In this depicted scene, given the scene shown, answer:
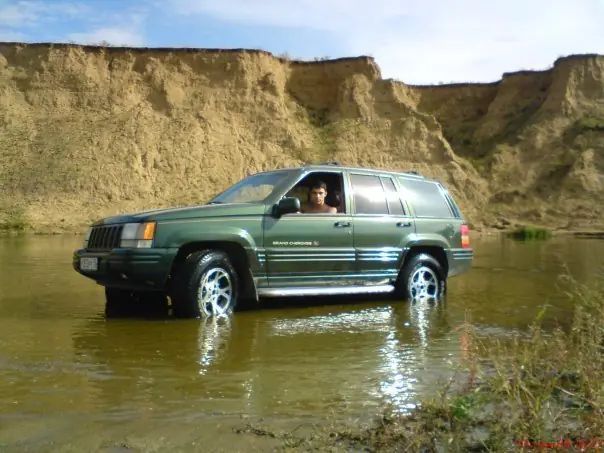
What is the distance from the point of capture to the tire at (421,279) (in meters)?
9.04

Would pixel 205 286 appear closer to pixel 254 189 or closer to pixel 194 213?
pixel 194 213

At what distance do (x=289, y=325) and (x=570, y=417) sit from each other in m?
3.69

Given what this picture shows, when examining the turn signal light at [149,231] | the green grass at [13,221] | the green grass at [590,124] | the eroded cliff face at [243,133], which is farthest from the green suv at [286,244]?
the green grass at [590,124]

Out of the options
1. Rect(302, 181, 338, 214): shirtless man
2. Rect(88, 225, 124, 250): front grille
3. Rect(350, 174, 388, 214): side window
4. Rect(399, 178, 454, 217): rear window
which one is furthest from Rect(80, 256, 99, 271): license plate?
Rect(399, 178, 454, 217): rear window

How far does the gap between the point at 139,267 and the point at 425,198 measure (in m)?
4.25

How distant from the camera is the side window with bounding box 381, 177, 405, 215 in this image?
9.13 metres

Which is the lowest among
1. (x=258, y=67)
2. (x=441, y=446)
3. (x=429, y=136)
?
(x=441, y=446)

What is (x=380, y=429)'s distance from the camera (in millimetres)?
3566

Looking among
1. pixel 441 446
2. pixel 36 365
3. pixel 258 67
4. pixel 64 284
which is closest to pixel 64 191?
pixel 258 67

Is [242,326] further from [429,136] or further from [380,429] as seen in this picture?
→ [429,136]

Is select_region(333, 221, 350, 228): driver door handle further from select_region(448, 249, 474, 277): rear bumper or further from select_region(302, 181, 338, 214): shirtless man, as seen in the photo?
select_region(448, 249, 474, 277): rear bumper

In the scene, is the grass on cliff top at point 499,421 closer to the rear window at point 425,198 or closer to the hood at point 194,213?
the hood at point 194,213

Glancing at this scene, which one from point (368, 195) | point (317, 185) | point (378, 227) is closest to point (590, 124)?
point (368, 195)

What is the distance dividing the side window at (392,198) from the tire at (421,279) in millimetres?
628
